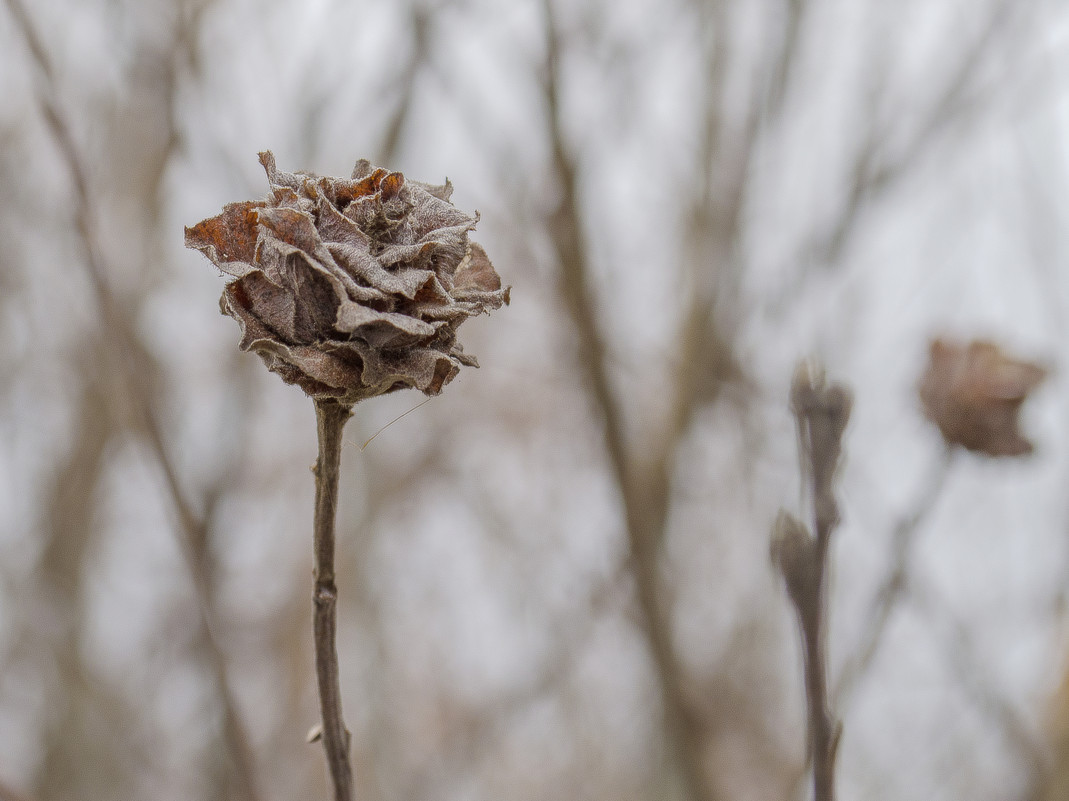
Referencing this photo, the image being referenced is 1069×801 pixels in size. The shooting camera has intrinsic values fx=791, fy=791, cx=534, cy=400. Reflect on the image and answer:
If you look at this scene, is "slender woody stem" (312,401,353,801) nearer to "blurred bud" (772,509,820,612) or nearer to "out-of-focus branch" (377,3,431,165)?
"blurred bud" (772,509,820,612)

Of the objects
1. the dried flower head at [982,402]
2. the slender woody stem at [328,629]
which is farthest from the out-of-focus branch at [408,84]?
the slender woody stem at [328,629]

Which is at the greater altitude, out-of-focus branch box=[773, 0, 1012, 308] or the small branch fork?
out-of-focus branch box=[773, 0, 1012, 308]

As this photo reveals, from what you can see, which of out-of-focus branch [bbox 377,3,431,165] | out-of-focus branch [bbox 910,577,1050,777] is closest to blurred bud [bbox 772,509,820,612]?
out-of-focus branch [bbox 910,577,1050,777]

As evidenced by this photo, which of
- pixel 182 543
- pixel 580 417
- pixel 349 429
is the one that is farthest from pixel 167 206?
pixel 182 543

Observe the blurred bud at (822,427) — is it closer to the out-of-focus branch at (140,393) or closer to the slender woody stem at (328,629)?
the slender woody stem at (328,629)

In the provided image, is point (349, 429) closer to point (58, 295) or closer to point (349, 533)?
point (349, 533)

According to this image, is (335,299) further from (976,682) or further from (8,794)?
(976,682)
